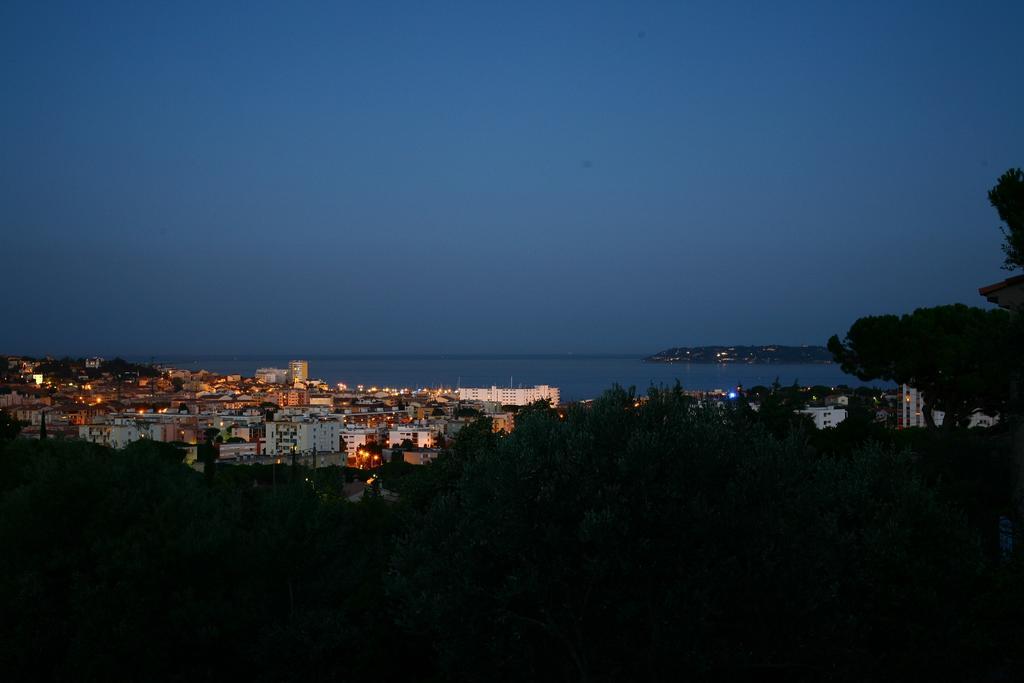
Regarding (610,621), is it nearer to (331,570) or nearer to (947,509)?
(947,509)

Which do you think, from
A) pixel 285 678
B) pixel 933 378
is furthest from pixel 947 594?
pixel 933 378

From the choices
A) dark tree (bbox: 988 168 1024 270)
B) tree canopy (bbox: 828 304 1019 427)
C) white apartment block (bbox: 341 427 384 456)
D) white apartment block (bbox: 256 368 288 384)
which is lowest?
white apartment block (bbox: 341 427 384 456)

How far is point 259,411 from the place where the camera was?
325 ft

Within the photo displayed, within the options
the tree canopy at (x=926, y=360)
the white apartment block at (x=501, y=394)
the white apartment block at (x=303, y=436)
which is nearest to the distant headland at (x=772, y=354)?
the white apartment block at (x=501, y=394)

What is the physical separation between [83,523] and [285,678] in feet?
8.80

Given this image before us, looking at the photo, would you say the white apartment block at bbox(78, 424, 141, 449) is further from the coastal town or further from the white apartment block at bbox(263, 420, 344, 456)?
the white apartment block at bbox(263, 420, 344, 456)

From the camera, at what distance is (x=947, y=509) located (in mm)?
6004

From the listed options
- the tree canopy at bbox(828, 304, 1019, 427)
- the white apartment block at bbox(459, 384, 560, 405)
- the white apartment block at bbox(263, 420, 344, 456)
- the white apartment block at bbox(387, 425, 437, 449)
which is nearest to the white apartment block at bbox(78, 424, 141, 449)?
the white apartment block at bbox(263, 420, 344, 456)

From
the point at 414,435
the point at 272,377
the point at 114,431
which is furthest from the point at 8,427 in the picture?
the point at 272,377

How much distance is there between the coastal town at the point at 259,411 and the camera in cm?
4472

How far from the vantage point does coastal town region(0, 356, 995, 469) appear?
44719 mm

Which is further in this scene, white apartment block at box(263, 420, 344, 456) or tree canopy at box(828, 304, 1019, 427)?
white apartment block at box(263, 420, 344, 456)

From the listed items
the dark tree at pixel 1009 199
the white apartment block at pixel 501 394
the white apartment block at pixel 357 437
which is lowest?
the white apartment block at pixel 357 437

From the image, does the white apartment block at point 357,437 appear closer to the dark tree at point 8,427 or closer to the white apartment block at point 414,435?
the white apartment block at point 414,435
